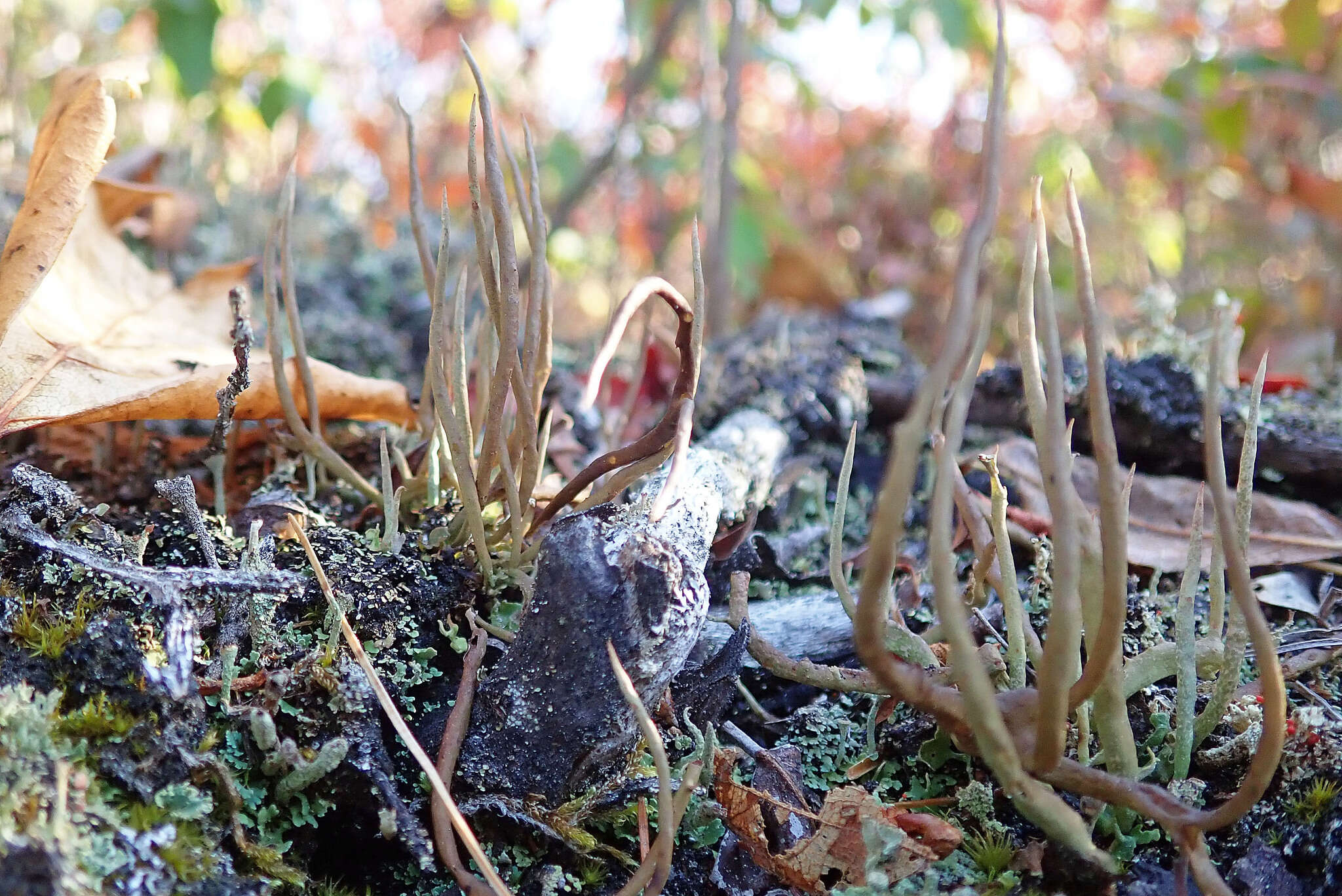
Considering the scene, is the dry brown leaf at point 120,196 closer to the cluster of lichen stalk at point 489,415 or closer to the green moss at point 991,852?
the cluster of lichen stalk at point 489,415

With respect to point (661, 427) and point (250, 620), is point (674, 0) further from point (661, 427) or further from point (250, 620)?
point (250, 620)

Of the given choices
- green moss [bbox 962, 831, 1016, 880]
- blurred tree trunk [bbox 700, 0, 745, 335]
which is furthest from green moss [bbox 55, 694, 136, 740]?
blurred tree trunk [bbox 700, 0, 745, 335]

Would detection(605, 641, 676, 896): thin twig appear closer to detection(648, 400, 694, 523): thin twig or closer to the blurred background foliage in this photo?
detection(648, 400, 694, 523): thin twig

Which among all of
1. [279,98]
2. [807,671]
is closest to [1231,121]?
[807,671]

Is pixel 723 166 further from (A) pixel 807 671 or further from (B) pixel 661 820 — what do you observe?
(B) pixel 661 820

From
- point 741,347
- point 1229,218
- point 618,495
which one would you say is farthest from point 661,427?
point 1229,218
